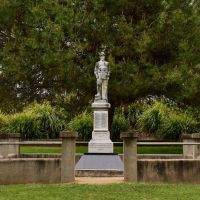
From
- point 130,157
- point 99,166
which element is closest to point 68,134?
point 130,157

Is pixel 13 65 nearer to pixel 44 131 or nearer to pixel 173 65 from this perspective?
pixel 173 65

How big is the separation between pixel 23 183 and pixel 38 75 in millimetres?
10541

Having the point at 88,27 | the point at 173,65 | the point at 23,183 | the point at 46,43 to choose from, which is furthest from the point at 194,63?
the point at 23,183

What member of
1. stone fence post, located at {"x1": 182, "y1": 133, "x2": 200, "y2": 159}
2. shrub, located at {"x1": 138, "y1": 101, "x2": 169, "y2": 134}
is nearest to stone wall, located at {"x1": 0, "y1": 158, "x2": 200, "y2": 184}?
stone fence post, located at {"x1": 182, "y1": 133, "x2": 200, "y2": 159}

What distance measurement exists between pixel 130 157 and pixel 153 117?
1790cm

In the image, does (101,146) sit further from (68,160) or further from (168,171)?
(168,171)

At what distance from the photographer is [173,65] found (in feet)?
75.4

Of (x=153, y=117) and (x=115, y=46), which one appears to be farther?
(x=153, y=117)

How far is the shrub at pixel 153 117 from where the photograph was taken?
32250 millimetres

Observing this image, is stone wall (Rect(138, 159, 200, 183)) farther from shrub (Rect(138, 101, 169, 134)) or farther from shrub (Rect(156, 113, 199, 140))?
shrub (Rect(138, 101, 169, 134))

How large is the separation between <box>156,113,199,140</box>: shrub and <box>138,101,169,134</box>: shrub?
0.97 meters

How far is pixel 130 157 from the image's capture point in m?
14.8

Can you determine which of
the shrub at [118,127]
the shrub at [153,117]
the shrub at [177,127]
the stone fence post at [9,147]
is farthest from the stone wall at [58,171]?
the shrub at [153,117]

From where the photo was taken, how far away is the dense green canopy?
872 inches
